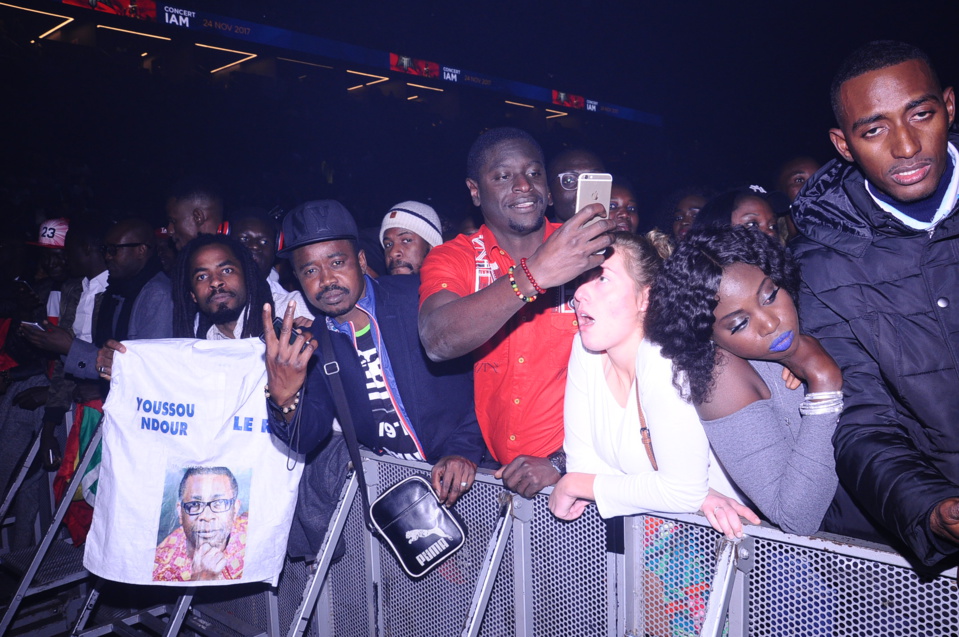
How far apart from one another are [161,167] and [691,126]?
12.7 m

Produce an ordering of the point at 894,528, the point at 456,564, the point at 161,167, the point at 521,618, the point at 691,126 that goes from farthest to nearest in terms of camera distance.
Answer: the point at 691,126 → the point at 161,167 → the point at 456,564 → the point at 521,618 → the point at 894,528

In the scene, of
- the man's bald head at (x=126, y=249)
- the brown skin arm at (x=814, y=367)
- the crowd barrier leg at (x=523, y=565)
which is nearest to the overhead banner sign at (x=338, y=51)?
the man's bald head at (x=126, y=249)

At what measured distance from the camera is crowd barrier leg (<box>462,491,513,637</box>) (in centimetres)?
212

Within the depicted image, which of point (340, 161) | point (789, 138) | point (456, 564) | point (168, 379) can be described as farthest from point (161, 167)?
point (789, 138)

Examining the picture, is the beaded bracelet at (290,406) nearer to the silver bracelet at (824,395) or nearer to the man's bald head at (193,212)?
the silver bracelet at (824,395)

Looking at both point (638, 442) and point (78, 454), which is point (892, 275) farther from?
point (78, 454)

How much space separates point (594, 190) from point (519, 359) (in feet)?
2.86

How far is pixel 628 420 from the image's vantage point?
76.7 inches

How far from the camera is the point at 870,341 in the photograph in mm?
1812

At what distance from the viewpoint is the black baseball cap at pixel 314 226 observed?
281 centimetres

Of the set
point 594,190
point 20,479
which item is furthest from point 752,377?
point 20,479

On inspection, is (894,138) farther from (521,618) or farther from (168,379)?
(168,379)

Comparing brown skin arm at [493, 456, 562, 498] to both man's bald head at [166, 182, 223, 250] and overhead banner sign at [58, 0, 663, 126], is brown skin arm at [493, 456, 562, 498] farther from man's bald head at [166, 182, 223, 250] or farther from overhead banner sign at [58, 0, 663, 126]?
overhead banner sign at [58, 0, 663, 126]

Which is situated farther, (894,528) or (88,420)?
(88,420)
